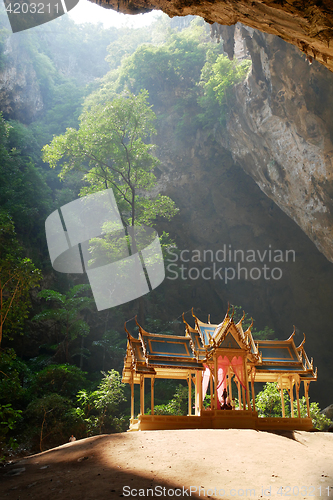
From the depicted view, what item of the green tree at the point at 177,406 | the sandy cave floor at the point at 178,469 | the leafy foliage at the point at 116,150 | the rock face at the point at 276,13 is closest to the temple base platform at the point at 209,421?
the sandy cave floor at the point at 178,469

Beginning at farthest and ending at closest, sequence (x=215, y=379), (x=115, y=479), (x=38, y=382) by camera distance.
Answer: (x=38, y=382), (x=215, y=379), (x=115, y=479)

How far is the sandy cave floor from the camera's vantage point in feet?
15.6

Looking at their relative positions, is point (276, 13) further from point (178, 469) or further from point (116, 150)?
point (116, 150)

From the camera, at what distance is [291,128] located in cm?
1486

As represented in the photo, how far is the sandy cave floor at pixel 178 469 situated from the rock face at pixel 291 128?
10054mm

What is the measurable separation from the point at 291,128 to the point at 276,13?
11.0 m

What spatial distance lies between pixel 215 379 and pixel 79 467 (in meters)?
4.59

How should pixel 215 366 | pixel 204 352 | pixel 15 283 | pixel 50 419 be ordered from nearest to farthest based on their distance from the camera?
pixel 215 366 → pixel 204 352 → pixel 15 283 → pixel 50 419

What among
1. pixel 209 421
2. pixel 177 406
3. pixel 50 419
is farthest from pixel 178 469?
pixel 177 406

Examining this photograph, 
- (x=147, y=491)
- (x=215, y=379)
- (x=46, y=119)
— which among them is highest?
(x=46, y=119)

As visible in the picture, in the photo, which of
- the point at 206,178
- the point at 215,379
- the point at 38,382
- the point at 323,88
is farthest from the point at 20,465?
the point at 206,178

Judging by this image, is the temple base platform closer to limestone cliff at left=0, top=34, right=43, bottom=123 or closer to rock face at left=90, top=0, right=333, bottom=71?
rock face at left=90, top=0, right=333, bottom=71

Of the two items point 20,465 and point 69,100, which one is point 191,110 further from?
point 20,465

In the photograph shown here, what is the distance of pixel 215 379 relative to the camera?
9.54 meters
